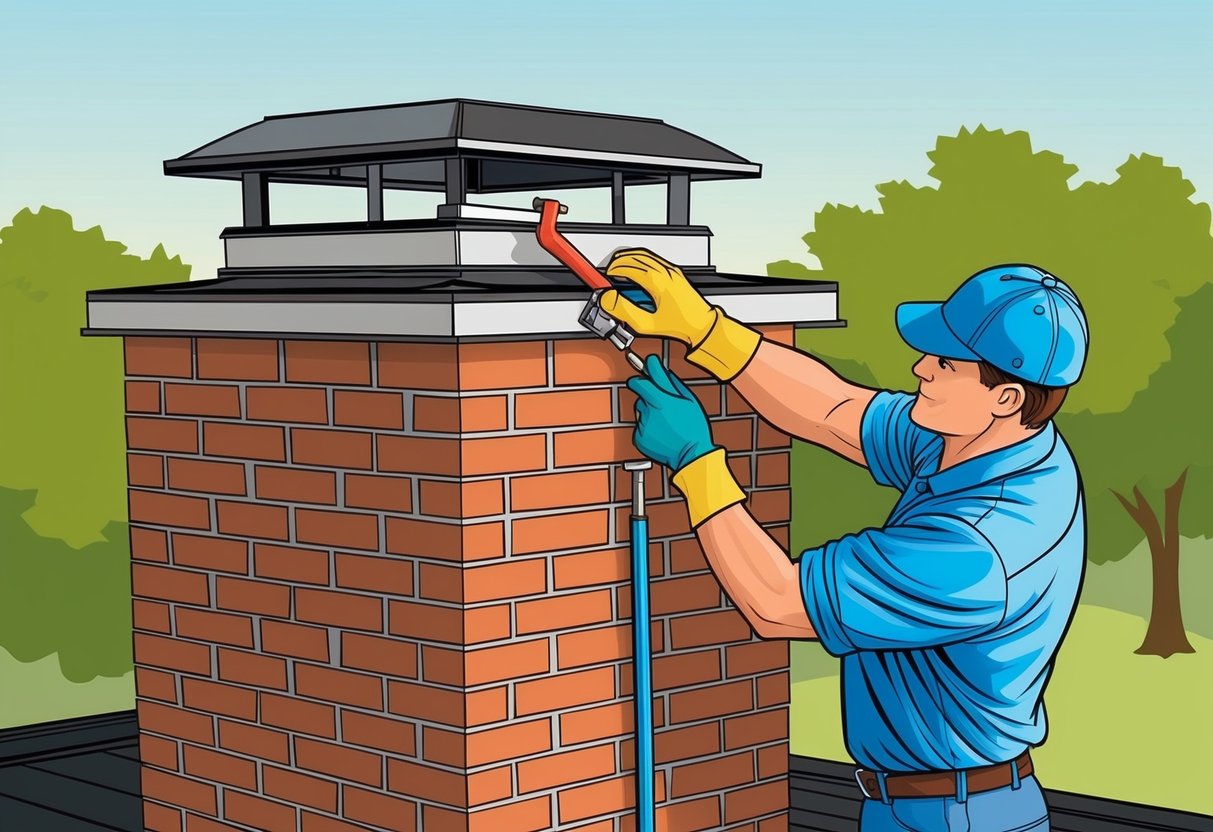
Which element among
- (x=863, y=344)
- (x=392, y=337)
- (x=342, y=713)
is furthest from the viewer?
(x=863, y=344)

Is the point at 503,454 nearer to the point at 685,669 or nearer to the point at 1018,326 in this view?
the point at 685,669

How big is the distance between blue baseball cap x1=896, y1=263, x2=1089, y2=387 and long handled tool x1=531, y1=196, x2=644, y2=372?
780mm

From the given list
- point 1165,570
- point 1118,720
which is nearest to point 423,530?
point 1118,720

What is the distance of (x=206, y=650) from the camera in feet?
13.7

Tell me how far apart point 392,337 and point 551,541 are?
23.7 inches

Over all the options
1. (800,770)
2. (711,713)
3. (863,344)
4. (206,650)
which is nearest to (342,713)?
(206,650)

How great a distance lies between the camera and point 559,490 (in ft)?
11.8

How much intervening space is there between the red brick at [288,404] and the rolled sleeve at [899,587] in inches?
48.6

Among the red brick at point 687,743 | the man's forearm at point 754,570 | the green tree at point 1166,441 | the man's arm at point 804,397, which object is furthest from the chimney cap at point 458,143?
the green tree at point 1166,441

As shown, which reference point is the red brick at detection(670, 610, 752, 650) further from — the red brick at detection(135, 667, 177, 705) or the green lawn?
the green lawn

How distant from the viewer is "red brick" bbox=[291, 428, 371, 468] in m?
3.68

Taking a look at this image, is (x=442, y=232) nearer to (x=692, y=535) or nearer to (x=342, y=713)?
(x=692, y=535)

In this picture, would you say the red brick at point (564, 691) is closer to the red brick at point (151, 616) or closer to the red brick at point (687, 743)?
the red brick at point (687, 743)

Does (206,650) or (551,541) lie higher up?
(551,541)
